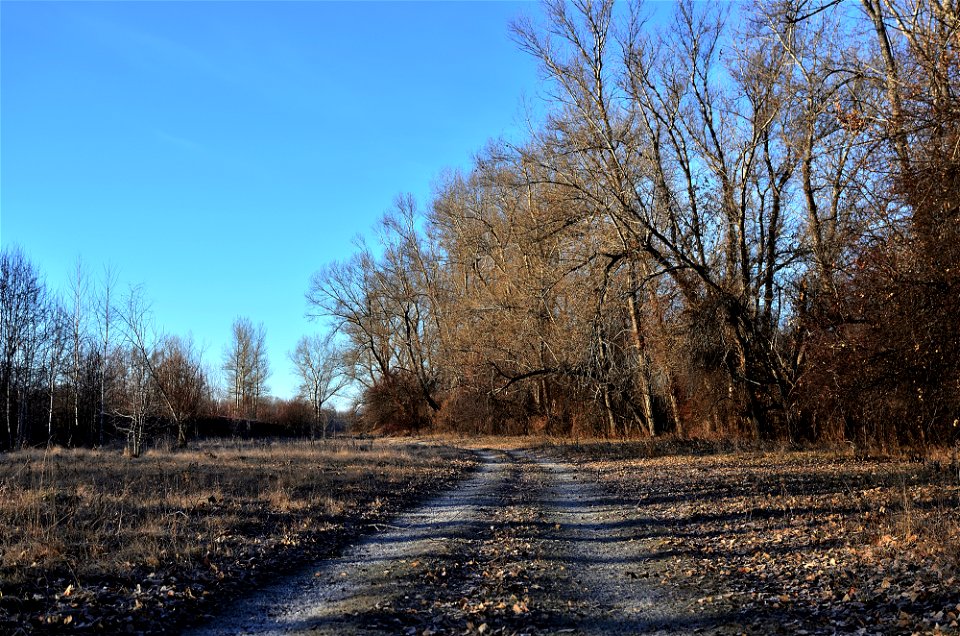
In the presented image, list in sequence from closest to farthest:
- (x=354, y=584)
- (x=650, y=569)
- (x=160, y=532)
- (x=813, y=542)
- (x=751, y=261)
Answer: (x=354, y=584) → (x=650, y=569) → (x=813, y=542) → (x=160, y=532) → (x=751, y=261)

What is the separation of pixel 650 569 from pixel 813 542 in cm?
223

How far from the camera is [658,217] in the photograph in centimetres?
2184

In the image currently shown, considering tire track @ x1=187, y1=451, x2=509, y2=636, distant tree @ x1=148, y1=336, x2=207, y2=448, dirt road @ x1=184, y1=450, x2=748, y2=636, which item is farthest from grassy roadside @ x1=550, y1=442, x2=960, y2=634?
distant tree @ x1=148, y1=336, x2=207, y2=448

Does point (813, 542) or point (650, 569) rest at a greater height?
point (813, 542)

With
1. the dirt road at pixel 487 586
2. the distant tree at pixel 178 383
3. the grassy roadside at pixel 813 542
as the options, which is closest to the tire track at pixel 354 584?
the dirt road at pixel 487 586

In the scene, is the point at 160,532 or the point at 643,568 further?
the point at 160,532

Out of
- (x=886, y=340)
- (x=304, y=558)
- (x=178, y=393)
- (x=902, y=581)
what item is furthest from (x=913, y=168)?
(x=178, y=393)

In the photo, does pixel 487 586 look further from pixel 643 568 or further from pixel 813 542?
pixel 813 542

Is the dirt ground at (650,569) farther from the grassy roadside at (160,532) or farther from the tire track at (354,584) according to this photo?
the grassy roadside at (160,532)

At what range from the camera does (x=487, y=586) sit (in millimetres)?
6469

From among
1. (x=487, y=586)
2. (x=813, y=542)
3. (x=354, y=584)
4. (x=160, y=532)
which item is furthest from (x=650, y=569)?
(x=160, y=532)

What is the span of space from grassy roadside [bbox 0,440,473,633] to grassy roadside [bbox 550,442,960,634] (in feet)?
15.1

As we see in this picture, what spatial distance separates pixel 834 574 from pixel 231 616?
5954mm

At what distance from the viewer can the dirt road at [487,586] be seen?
5.39 meters
